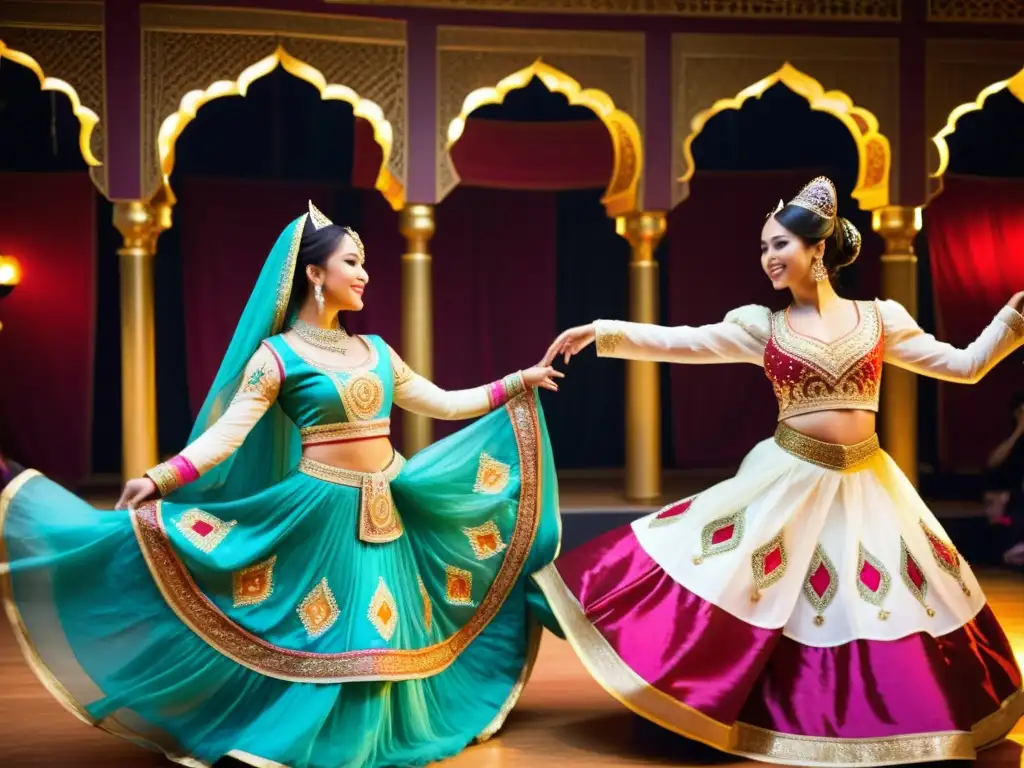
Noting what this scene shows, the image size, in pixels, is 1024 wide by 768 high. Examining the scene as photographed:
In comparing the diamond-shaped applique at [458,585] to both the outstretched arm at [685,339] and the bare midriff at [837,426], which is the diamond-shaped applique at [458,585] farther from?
the bare midriff at [837,426]

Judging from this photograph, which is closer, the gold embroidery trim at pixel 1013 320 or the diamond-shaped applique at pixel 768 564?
the diamond-shaped applique at pixel 768 564

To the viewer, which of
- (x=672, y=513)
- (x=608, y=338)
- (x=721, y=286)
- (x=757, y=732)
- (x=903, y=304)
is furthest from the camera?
(x=721, y=286)

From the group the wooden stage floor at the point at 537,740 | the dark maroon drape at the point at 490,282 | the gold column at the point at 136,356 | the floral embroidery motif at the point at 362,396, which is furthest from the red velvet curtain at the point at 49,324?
the floral embroidery motif at the point at 362,396

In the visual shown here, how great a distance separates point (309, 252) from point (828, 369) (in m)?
1.37

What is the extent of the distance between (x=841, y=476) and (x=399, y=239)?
5083 millimetres

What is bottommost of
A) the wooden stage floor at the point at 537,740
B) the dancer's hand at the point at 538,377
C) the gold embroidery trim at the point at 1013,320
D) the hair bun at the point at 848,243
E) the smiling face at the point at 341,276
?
the wooden stage floor at the point at 537,740

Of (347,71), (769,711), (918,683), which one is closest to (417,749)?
(769,711)

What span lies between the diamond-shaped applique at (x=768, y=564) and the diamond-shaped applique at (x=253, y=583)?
118cm

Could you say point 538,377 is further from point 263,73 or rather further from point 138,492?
point 263,73

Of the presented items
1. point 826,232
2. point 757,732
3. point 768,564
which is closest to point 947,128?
point 826,232

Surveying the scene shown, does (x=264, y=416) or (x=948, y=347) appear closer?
(x=264, y=416)

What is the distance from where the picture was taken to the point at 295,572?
124 inches

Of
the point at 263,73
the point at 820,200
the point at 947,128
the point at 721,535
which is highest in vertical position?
the point at 263,73

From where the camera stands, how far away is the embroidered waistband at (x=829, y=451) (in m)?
3.29
